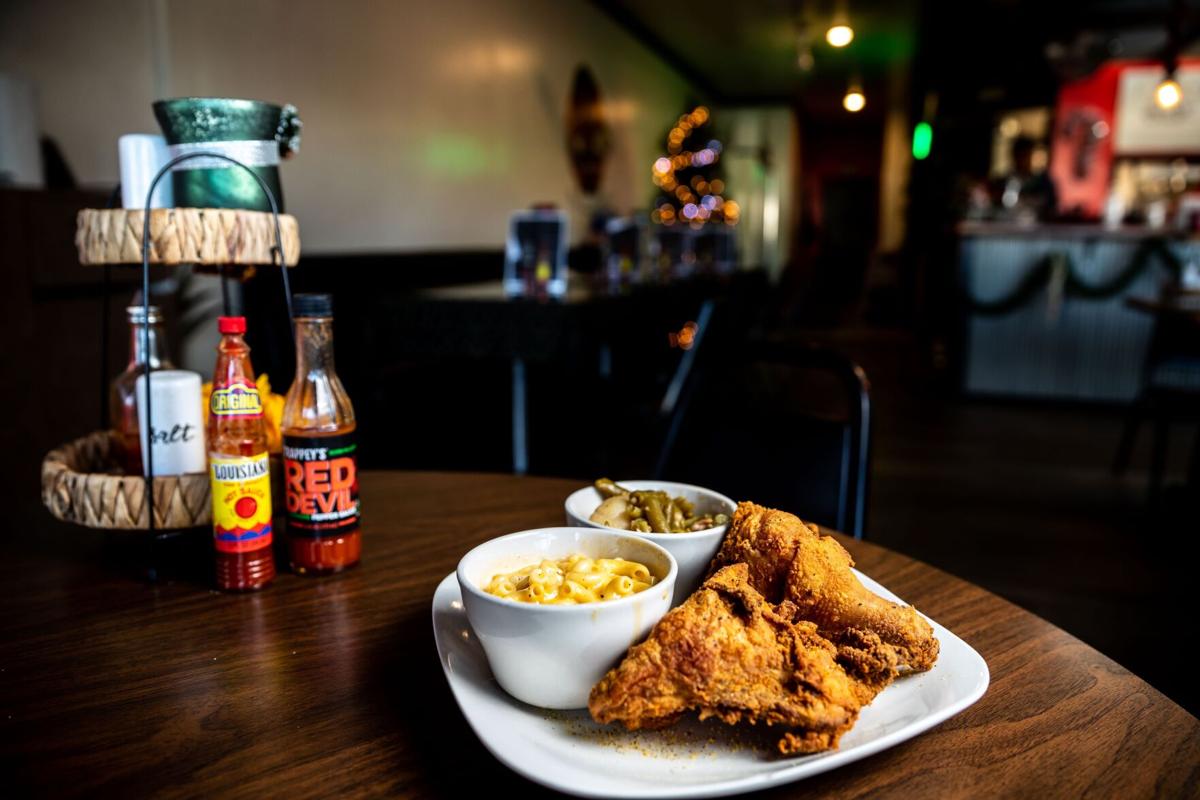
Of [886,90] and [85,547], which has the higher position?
[886,90]

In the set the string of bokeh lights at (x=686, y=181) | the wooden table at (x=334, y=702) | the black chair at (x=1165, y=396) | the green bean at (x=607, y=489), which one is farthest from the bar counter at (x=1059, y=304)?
the green bean at (x=607, y=489)

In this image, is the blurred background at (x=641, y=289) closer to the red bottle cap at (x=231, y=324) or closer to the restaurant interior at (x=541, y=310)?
the restaurant interior at (x=541, y=310)

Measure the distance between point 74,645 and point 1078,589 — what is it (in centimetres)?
287

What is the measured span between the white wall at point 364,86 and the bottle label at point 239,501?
9.71ft

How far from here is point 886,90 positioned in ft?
40.4

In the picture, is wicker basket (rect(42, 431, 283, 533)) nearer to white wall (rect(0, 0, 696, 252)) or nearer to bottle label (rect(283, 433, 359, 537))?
bottle label (rect(283, 433, 359, 537))

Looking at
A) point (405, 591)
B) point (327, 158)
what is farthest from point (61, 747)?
point (327, 158)

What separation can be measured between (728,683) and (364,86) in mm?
4595

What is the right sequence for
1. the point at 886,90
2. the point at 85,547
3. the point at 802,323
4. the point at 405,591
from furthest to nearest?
the point at 886,90 < the point at 802,323 < the point at 85,547 < the point at 405,591

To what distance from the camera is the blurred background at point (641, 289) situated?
8.58ft

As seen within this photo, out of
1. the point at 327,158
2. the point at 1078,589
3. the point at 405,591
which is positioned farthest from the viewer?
the point at 327,158

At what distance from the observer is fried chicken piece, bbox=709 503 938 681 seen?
2.01 feet

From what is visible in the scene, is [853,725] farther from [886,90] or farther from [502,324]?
[886,90]

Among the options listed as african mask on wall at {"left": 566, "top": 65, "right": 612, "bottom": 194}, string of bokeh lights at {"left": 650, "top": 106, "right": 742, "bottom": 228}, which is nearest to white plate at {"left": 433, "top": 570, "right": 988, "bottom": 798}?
african mask on wall at {"left": 566, "top": 65, "right": 612, "bottom": 194}
